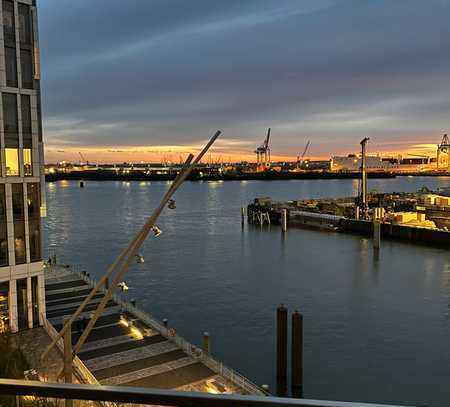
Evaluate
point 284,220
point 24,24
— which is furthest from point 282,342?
point 284,220

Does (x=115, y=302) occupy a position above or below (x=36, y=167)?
below

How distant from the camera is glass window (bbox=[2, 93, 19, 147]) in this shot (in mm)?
21375

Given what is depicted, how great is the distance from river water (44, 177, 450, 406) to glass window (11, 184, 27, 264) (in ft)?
35.6

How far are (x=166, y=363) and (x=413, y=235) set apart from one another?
49615 mm

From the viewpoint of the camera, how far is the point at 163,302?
3356 cm

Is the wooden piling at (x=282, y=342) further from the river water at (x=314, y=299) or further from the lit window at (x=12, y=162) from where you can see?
the lit window at (x=12, y=162)

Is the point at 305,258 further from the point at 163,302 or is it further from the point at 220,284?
the point at 163,302

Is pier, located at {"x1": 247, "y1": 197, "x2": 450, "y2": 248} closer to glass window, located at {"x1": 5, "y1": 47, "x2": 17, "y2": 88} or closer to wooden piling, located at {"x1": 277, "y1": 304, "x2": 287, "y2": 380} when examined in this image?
wooden piling, located at {"x1": 277, "y1": 304, "x2": 287, "y2": 380}

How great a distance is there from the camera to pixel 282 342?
20.3m

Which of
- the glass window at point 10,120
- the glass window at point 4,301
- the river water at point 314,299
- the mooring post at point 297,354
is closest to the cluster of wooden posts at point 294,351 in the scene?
the mooring post at point 297,354

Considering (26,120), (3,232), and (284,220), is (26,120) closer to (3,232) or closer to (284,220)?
(3,232)

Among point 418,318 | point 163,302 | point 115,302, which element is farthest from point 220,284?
point 418,318

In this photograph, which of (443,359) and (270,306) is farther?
(270,306)

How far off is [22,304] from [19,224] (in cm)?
413
